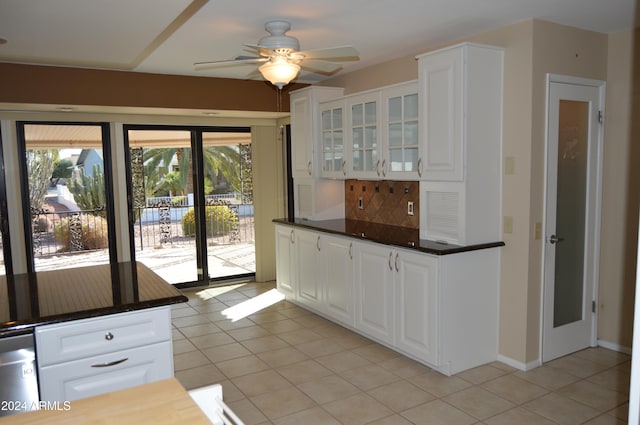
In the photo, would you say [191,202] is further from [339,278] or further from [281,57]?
[281,57]

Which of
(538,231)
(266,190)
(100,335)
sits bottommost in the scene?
(100,335)

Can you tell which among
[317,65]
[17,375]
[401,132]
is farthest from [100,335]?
[401,132]

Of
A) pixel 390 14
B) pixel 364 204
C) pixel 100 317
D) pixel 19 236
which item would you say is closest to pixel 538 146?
pixel 390 14

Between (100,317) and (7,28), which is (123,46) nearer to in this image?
(7,28)

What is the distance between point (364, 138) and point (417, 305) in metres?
1.71

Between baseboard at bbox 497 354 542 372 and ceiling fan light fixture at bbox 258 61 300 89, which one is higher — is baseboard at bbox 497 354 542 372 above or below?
below

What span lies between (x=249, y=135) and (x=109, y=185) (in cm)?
183

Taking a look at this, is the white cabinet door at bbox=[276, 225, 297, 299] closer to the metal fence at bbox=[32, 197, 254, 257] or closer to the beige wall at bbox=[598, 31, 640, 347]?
the metal fence at bbox=[32, 197, 254, 257]

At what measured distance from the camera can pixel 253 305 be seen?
18.1ft

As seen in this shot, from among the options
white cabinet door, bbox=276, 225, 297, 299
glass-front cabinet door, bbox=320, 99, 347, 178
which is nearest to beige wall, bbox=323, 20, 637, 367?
glass-front cabinet door, bbox=320, 99, 347, 178

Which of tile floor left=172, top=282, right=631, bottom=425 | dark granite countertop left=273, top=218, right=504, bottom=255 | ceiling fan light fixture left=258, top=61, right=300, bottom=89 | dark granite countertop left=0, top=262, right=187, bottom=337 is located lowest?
tile floor left=172, top=282, right=631, bottom=425

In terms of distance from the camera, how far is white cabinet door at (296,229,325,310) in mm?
4965

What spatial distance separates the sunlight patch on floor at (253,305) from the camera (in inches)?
204

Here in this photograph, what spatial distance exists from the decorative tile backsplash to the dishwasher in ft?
10.7
